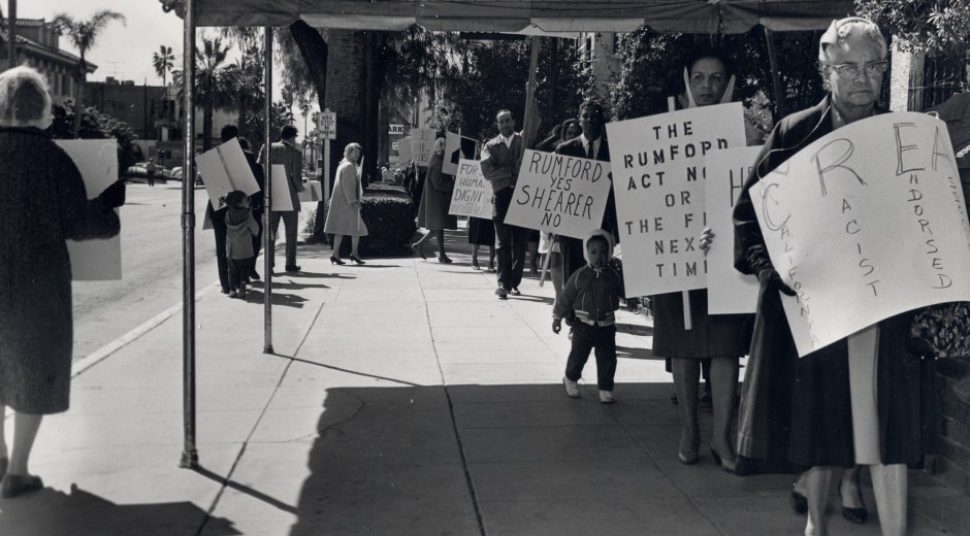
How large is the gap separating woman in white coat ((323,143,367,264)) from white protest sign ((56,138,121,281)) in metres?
11.3

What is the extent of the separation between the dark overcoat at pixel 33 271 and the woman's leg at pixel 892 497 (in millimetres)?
3427

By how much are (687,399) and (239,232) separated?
7.93 m

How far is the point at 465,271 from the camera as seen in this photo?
55.1 feet

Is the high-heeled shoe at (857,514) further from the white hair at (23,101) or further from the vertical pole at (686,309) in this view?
the white hair at (23,101)

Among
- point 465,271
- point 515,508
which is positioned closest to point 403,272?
point 465,271

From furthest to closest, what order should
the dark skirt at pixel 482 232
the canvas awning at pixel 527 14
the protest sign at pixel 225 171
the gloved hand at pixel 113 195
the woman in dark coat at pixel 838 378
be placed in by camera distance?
the dark skirt at pixel 482 232 < the protest sign at pixel 225 171 < the canvas awning at pixel 527 14 < the gloved hand at pixel 113 195 < the woman in dark coat at pixel 838 378

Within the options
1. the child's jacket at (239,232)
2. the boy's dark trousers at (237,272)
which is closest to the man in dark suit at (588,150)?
the child's jacket at (239,232)

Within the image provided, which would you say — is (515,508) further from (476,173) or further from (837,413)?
(476,173)

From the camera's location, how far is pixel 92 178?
5.59 metres

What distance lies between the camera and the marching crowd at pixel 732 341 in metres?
4.16

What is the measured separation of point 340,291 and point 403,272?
2.55 metres

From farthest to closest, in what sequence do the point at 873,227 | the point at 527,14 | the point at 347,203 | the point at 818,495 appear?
1. the point at 347,203
2. the point at 527,14
3. the point at 818,495
4. the point at 873,227

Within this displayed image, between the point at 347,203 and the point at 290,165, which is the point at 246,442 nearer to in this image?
the point at 290,165

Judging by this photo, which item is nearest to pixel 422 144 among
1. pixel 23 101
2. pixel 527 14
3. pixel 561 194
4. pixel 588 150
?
pixel 561 194
